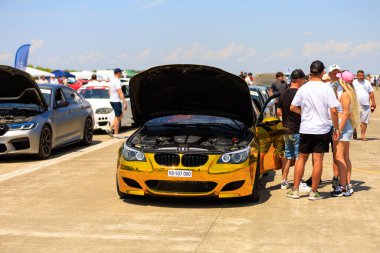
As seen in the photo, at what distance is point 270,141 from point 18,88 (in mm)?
6234

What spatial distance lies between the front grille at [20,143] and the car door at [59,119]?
1066mm

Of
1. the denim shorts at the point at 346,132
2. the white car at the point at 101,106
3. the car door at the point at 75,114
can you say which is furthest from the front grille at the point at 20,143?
the white car at the point at 101,106

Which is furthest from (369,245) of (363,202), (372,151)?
(372,151)

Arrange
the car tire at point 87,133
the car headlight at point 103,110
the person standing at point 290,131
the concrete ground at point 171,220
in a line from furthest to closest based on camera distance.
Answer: the car headlight at point 103,110 → the car tire at point 87,133 → the person standing at point 290,131 → the concrete ground at point 171,220

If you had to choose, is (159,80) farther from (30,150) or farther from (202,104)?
(30,150)

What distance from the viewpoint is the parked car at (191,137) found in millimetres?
8164

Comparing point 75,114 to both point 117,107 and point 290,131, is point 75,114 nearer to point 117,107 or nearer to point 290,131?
point 117,107

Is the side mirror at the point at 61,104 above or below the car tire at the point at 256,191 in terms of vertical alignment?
above

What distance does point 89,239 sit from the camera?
6.54 m

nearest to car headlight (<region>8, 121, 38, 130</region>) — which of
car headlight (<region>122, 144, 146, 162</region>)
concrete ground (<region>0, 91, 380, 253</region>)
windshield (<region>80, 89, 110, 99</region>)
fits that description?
concrete ground (<region>0, 91, 380, 253</region>)

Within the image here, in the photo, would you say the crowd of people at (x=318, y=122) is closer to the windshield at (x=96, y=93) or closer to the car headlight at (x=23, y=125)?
the car headlight at (x=23, y=125)

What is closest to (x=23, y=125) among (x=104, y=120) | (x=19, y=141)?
(x=19, y=141)

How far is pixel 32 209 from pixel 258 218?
273 cm

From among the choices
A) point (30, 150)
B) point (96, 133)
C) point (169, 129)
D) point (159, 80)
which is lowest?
point (96, 133)
